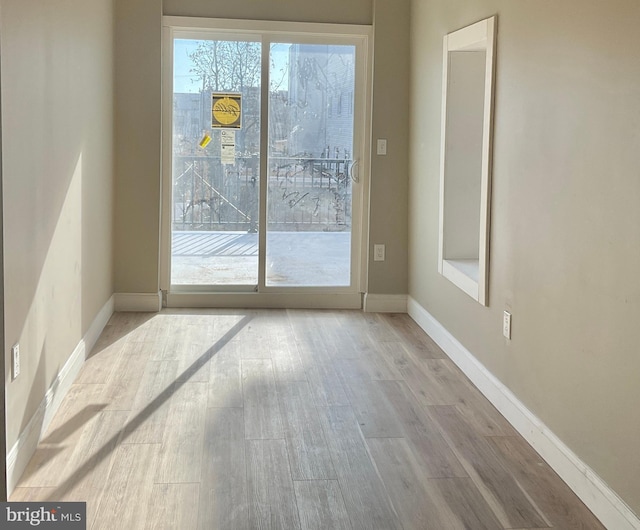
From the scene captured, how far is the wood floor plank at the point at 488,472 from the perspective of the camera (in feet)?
9.56

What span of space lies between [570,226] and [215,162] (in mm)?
3445

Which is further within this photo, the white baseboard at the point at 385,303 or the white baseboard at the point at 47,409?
the white baseboard at the point at 385,303

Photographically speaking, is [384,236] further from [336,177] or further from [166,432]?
[166,432]

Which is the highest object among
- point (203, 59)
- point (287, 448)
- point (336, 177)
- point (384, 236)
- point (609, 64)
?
point (203, 59)

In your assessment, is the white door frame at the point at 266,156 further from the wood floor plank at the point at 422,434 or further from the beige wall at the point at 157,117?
the wood floor plank at the point at 422,434

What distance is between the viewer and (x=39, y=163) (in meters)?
3.45

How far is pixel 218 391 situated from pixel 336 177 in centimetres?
247

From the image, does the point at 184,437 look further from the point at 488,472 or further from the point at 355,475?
the point at 488,472

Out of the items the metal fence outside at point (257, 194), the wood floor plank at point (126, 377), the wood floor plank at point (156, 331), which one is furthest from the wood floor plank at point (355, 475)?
the metal fence outside at point (257, 194)

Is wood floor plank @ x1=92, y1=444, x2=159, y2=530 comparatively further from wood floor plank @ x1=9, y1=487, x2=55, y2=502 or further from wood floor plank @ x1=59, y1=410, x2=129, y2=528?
wood floor plank @ x1=9, y1=487, x2=55, y2=502

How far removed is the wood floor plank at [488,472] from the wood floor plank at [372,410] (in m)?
0.22

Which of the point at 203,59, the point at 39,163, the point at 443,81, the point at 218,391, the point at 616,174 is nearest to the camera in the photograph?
the point at 616,174

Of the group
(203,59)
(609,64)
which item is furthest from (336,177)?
(609,64)

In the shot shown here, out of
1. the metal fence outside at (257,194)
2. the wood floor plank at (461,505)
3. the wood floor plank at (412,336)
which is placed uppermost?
the metal fence outside at (257,194)
